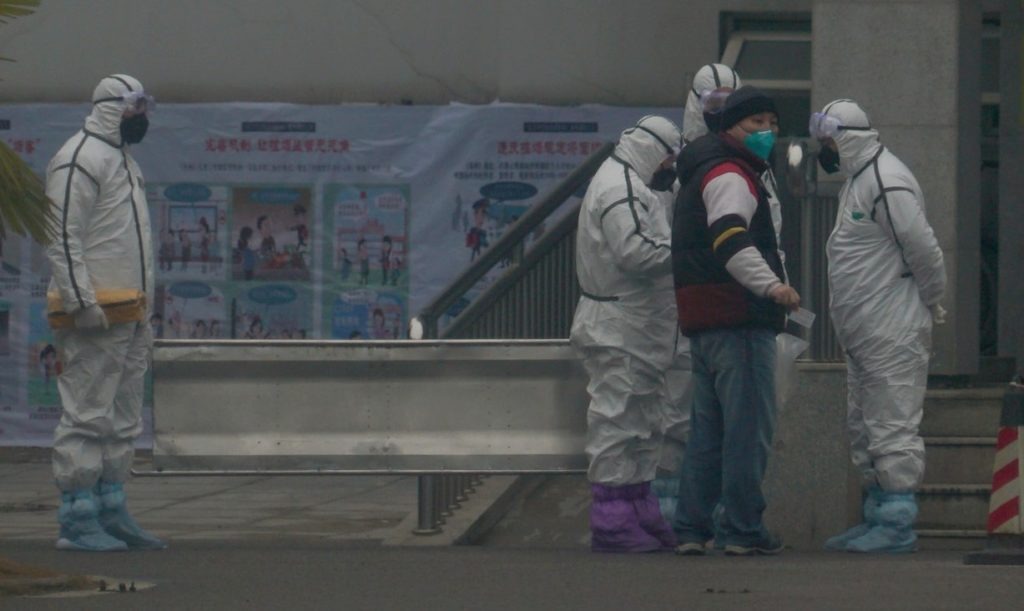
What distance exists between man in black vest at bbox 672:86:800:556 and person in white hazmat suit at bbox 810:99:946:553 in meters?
0.83

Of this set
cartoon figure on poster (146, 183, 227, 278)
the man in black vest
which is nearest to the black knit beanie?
the man in black vest

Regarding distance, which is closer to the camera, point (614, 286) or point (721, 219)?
point (721, 219)

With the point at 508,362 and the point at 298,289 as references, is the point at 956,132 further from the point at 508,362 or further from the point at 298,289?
the point at 298,289

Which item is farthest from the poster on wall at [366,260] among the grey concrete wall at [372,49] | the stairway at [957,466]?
the stairway at [957,466]

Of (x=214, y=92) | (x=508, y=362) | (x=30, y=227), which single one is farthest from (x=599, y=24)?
(x=30, y=227)

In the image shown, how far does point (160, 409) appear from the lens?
932 cm

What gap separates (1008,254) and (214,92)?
5.24 m

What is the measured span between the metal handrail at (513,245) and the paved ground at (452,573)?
1082mm

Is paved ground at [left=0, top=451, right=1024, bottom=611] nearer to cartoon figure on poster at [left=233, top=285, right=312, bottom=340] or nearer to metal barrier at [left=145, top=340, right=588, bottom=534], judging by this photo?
metal barrier at [left=145, top=340, right=588, bottom=534]

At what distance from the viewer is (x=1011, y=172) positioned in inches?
502

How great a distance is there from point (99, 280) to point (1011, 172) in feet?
19.8

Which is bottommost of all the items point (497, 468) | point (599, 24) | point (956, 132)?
point (497, 468)

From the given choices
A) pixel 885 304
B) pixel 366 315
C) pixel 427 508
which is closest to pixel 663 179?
pixel 885 304

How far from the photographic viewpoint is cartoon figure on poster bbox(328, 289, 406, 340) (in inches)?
555
